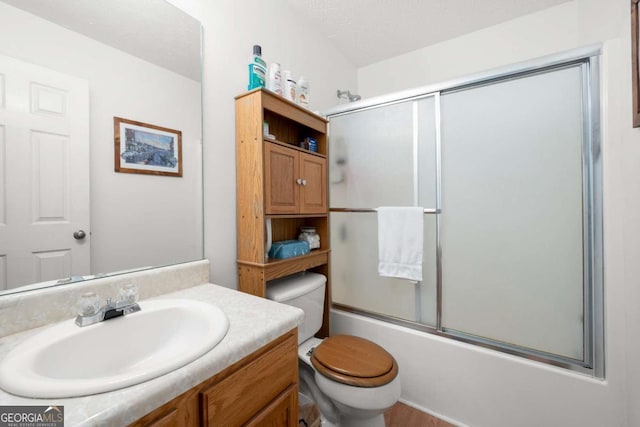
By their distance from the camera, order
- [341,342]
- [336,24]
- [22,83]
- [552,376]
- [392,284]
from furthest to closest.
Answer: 1. [336,24]
2. [392,284]
3. [341,342]
4. [552,376]
5. [22,83]

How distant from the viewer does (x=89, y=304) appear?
715mm

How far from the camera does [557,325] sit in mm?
1175

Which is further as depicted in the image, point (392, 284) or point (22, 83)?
point (392, 284)

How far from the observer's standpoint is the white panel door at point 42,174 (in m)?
0.68

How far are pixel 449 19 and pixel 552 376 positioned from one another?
207cm

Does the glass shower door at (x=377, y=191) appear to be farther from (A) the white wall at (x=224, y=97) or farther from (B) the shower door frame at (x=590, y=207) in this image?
(A) the white wall at (x=224, y=97)

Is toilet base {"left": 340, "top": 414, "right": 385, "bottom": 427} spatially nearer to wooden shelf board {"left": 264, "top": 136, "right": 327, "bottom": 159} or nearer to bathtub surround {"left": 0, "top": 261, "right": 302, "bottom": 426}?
bathtub surround {"left": 0, "top": 261, "right": 302, "bottom": 426}

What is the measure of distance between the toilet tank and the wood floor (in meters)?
0.60

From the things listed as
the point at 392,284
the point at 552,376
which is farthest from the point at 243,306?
the point at 552,376

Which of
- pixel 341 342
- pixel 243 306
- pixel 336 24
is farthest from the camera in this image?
pixel 336 24

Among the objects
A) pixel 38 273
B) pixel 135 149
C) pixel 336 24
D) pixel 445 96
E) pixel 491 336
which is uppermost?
pixel 336 24

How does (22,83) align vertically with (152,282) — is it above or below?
above

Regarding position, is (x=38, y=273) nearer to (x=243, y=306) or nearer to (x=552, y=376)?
(x=243, y=306)

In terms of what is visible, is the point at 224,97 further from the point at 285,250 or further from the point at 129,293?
the point at 129,293
